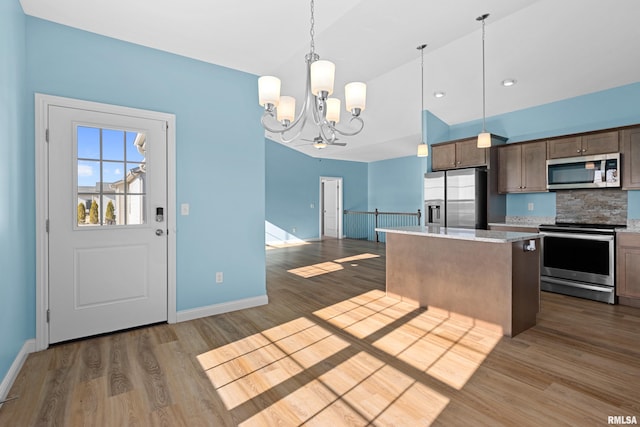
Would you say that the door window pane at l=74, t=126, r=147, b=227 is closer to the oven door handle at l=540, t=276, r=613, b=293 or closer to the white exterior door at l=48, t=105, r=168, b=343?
the white exterior door at l=48, t=105, r=168, b=343

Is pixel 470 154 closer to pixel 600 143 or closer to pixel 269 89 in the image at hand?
pixel 600 143

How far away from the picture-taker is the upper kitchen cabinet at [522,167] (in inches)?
186

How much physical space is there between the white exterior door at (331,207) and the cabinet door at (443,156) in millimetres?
4754

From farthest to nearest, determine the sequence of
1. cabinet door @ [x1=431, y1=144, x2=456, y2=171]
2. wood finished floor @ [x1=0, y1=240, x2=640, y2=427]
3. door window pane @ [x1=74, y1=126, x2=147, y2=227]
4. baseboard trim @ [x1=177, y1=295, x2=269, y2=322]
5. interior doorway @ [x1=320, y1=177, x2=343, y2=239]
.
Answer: interior doorway @ [x1=320, y1=177, x2=343, y2=239] < cabinet door @ [x1=431, y1=144, x2=456, y2=171] < baseboard trim @ [x1=177, y1=295, x2=269, y2=322] < door window pane @ [x1=74, y1=126, x2=147, y2=227] < wood finished floor @ [x1=0, y1=240, x2=640, y2=427]

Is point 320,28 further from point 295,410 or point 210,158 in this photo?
point 295,410

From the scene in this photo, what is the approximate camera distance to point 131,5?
8.27ft

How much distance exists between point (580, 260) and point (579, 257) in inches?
1.5

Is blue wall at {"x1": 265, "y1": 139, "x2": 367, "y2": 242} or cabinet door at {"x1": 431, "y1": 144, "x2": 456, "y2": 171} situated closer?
cabinet door at {"x1": 431, "y1": 144, "x2": 456, "y2": 171}

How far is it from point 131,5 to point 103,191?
1549 mm

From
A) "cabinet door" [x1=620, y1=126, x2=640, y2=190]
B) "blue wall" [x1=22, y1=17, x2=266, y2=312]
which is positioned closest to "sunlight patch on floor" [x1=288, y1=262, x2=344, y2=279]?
"blue wall" [x1=22, y1=17, x2=266, y2=312]

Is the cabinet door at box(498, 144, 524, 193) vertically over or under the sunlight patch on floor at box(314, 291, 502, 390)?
over

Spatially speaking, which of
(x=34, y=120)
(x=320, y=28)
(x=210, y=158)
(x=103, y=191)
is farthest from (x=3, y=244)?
(x=320, y=28)

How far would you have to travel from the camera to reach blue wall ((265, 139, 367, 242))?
923cm

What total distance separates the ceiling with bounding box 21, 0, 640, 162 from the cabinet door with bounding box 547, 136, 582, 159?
2.42 ft
